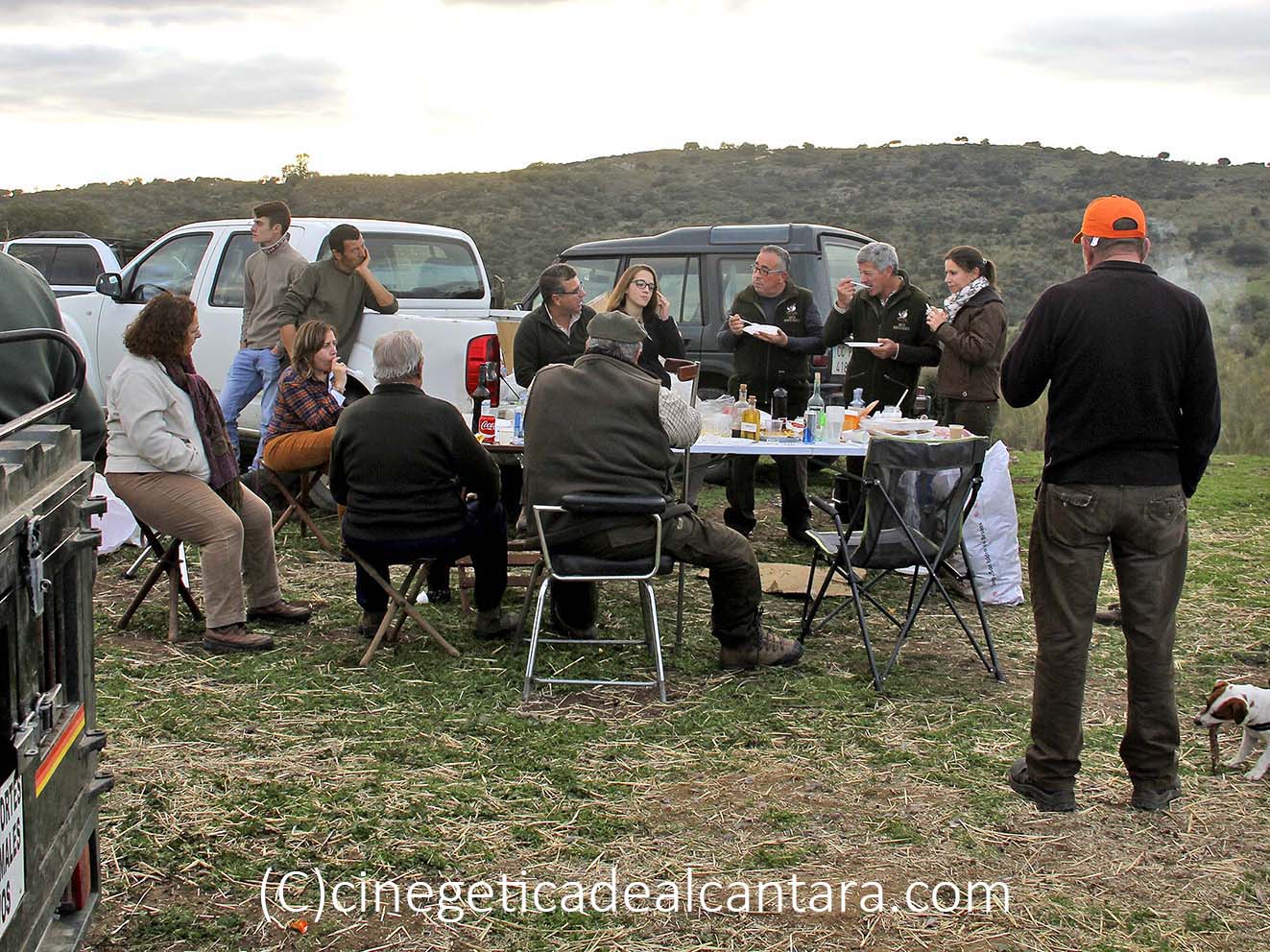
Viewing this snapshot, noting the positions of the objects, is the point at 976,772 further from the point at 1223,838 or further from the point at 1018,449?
the point at 1018,449

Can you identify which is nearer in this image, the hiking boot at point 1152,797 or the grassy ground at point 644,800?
the grassy ground at point 644,800

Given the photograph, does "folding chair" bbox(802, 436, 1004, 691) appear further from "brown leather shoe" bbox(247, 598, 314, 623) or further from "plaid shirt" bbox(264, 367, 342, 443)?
"plaid shirt" bbox(264, 367, 342, 443)

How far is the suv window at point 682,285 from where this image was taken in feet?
32.0

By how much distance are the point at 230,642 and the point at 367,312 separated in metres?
2.97

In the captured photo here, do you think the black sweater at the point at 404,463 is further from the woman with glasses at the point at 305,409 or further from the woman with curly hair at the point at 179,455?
the woman with glasses at the point at 305,409

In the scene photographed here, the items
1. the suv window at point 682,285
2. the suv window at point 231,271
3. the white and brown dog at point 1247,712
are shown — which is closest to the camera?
the white and brown dog at point 1247,712

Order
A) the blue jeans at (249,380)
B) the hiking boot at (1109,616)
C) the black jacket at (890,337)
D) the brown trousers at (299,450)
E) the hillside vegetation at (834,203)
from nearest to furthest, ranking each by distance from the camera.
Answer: the hiking boot at (1109,616) → the brown trousers at (299,450) → the black jacket at (890,337) → the blue jeans at (249,380) → the hillside vegetation at (834,203)

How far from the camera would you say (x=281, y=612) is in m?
5.95

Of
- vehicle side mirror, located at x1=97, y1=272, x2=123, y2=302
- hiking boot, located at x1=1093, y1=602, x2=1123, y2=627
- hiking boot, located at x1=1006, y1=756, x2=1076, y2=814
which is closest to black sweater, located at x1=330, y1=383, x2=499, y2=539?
hiking boot, located at x1=1006, y1=756, x2=1076, y2=814

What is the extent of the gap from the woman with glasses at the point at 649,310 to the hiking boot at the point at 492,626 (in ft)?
5.12

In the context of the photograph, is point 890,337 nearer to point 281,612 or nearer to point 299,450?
point 299,450

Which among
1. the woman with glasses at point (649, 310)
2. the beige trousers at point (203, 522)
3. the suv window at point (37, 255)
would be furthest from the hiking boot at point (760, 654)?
the suv window at point (37, 255)

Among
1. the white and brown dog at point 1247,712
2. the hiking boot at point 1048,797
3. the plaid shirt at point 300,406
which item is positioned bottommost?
the hiking boot at point 1048,797

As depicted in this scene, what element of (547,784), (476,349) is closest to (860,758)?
(547,784)
